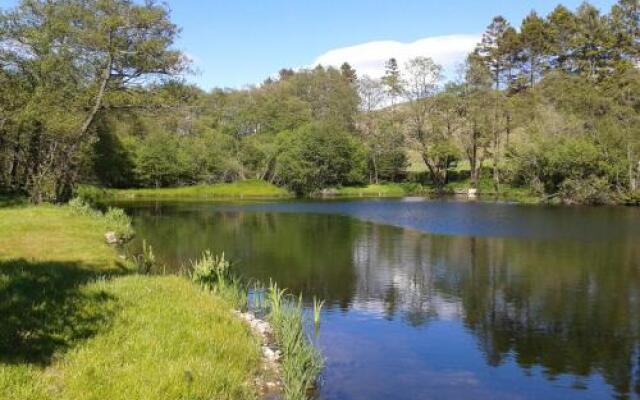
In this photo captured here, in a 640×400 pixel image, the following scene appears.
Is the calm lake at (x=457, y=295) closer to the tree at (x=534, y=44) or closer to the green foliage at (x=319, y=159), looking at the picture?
the green foliage at (x=319, y=159)

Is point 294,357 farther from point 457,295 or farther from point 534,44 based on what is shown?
point 534,44

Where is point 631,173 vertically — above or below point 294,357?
above

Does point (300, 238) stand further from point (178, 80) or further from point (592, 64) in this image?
point (592, 64)

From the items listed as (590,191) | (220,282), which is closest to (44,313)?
(220,282)

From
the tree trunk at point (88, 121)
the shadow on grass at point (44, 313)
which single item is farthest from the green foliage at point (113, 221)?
the shadow on grass at point (44, 313)

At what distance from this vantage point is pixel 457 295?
23.2 m

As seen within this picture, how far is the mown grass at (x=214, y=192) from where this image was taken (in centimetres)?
9203

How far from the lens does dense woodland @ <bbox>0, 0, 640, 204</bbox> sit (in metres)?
41.5

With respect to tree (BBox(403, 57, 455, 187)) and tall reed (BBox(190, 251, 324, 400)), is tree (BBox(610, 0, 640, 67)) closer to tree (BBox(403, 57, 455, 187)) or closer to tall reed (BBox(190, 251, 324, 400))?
tree (BBox(403, 57, 455, 187))

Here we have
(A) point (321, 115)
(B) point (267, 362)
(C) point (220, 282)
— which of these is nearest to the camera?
(B) point (267, 362)

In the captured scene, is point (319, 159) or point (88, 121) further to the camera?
point (319, 159)

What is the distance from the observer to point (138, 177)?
97938 mm

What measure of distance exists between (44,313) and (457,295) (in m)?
16.1

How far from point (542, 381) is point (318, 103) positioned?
11500cm
